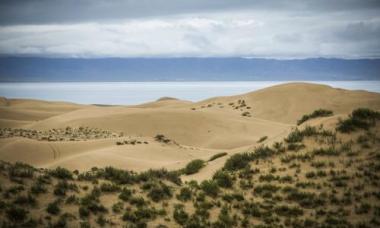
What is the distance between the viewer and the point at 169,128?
37594 millimetres

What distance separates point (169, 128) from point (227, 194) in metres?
25.2

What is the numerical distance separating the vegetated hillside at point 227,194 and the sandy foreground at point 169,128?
3.21m

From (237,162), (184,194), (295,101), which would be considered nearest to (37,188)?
(184,194)

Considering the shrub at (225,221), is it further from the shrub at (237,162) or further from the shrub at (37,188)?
the shrub at (237,162)

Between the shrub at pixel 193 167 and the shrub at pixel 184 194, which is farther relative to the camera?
the shrub at pixel 193 167

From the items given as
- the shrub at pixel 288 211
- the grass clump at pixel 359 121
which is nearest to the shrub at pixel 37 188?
the shrub at pixel 288 211

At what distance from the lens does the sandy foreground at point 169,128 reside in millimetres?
22969

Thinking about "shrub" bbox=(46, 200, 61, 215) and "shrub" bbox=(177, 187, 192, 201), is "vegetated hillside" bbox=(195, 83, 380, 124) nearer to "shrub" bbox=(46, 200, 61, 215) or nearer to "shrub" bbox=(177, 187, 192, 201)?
"shrub" bbox=(177, 187, 192, 201)

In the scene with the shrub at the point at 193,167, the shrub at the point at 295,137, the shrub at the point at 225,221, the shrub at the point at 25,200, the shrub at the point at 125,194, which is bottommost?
the shrub at the point at 225,221

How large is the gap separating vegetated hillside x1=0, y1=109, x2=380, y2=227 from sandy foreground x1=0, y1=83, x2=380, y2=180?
3.21m

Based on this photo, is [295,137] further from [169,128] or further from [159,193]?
[169,128]

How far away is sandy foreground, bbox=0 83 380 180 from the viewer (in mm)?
22969

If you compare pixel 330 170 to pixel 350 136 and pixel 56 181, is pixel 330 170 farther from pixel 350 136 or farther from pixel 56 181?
pixel 56 181

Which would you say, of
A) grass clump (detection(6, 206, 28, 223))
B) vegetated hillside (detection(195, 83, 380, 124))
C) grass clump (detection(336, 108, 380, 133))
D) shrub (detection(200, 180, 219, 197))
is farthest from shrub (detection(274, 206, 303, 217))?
vegetated hillside (detection(195, 83, 380, 124))
